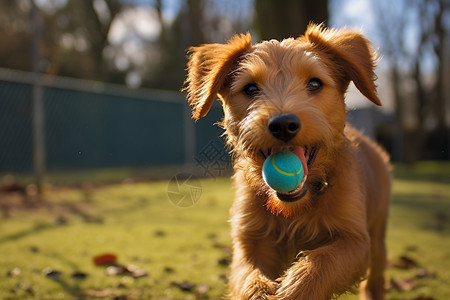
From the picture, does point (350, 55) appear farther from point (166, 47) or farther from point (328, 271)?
point (166, 47)

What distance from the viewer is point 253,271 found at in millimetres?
2531

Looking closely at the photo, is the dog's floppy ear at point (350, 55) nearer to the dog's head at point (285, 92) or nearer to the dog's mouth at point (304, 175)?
the dog's head at point (285, 92)

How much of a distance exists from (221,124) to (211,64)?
1.34 feet

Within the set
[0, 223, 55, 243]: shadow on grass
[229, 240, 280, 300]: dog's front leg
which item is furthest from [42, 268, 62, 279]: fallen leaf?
[229, 240, 280, 300]: dog's front leg

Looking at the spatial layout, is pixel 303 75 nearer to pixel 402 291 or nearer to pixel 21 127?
pixel 402 291

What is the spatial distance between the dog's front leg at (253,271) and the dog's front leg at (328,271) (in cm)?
9

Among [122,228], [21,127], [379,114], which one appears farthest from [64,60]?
[122,228]

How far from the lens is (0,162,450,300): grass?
134 inches

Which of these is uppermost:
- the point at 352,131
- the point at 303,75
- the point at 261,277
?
the point at 303,75

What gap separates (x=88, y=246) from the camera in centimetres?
471

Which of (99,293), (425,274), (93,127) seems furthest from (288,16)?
(99,293)

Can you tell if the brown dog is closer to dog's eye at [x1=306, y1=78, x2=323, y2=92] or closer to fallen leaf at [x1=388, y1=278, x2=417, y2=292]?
dog's eye at [x1=306, y1=78, x2=323, y2=92]

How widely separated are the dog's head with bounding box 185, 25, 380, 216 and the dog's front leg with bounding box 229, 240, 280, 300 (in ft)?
1.04

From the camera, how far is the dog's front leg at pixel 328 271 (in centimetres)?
224
